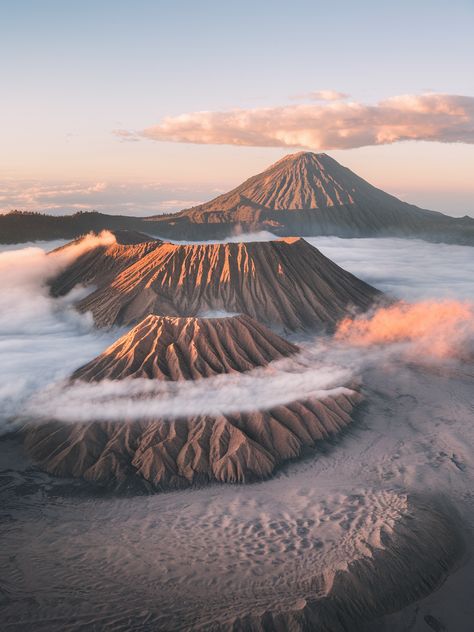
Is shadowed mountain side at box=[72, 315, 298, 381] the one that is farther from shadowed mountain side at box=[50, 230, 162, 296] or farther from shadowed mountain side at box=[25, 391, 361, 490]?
shadowed mountain side at box=[50, 230, 162, 296]

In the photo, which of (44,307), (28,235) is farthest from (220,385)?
(28,235)

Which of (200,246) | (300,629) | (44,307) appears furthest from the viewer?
(44,307)

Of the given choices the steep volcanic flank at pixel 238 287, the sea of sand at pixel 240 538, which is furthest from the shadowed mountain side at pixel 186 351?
the steep volcanic flank at pixel 238 287

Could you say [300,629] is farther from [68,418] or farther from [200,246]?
[200,246]

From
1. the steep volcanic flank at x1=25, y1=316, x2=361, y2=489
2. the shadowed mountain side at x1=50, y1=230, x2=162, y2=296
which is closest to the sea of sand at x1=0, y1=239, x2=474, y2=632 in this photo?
the steep volcanic flank at x1=25, y1=316, x2=361, y2=489

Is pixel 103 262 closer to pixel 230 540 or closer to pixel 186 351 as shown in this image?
pixel 186 351

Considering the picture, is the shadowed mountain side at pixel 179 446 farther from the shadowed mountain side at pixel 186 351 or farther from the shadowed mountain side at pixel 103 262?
the shadowed mountain side at pixel 103 262

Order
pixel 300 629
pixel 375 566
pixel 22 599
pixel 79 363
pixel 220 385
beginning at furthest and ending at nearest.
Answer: pixel 79 363 < pixel 220 385 < pixel 375 566 < pixel 22 599 < pixel 300 629

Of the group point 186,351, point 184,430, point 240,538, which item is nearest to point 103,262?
point 186,351
